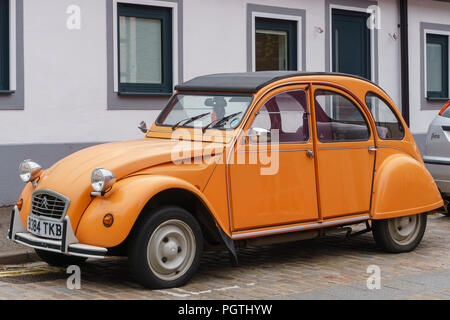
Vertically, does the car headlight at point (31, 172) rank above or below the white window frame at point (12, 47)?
below

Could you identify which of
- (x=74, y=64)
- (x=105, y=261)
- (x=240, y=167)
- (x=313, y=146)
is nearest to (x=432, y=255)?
(x=313, y=146)

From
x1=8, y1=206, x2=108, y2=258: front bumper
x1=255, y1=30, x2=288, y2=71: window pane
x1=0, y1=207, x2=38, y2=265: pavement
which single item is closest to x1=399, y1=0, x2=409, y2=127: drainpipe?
x1=255, y1=30, x2=288, y2=71: window pane

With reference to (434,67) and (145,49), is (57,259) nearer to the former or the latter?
(145,49)

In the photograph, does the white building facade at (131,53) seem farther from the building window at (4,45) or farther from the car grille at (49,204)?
the car grille at (49,204)

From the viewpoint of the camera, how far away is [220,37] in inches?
574

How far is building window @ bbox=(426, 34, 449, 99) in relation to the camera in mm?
19531

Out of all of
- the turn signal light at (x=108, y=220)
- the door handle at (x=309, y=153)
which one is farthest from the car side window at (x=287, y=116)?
the turn signal light at (x=108, y=220)

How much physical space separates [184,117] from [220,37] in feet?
22.5

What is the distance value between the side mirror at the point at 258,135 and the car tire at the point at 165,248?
3.39 feet

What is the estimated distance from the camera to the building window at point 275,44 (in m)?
15.6

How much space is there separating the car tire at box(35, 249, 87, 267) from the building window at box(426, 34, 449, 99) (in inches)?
532

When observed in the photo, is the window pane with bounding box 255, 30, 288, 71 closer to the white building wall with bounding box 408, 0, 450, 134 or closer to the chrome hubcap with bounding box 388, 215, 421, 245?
the white building wall with bounding box 408, 0, 450, 134

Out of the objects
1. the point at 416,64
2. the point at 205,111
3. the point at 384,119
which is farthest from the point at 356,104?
the point at 416,64
